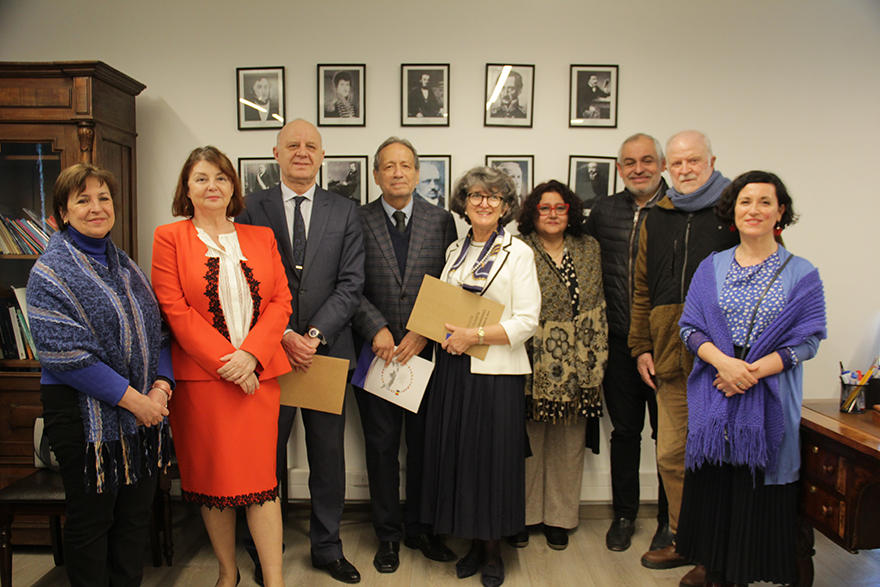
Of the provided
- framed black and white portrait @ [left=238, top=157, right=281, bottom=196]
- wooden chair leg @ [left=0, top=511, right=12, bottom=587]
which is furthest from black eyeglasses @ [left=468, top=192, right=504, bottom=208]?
wooden chair leg @ [left=0, top=511, right=12, bottom=587]

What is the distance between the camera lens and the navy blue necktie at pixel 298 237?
2142 millimetres

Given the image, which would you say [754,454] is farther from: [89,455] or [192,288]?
[89,455]

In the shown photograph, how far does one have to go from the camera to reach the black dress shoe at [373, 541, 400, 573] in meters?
2.25

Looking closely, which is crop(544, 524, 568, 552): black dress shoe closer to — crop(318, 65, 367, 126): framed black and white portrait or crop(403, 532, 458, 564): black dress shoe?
crop(403, 532, 458, 564): black dress shoe

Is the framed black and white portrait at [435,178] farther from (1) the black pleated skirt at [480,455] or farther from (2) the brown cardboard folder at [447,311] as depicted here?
(1) the black pleated skirt at [480,455]

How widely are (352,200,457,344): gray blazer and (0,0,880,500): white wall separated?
57cm

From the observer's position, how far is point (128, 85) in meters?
2.55

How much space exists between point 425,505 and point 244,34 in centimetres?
245

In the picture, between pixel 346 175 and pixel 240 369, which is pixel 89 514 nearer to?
pixel 240 369

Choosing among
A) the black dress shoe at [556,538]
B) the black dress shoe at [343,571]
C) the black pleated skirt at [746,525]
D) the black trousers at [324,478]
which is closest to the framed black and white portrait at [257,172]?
the black trousers at [324,478]

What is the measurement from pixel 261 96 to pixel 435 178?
0.98 metres

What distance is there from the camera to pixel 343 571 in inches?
85.4

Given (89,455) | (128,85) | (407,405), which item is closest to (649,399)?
(407,405)

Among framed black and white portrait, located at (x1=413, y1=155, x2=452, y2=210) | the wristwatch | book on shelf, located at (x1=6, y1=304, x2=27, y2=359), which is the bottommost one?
book on shelf, located at (x1=6, y1=304, x2=27, y2=359)
